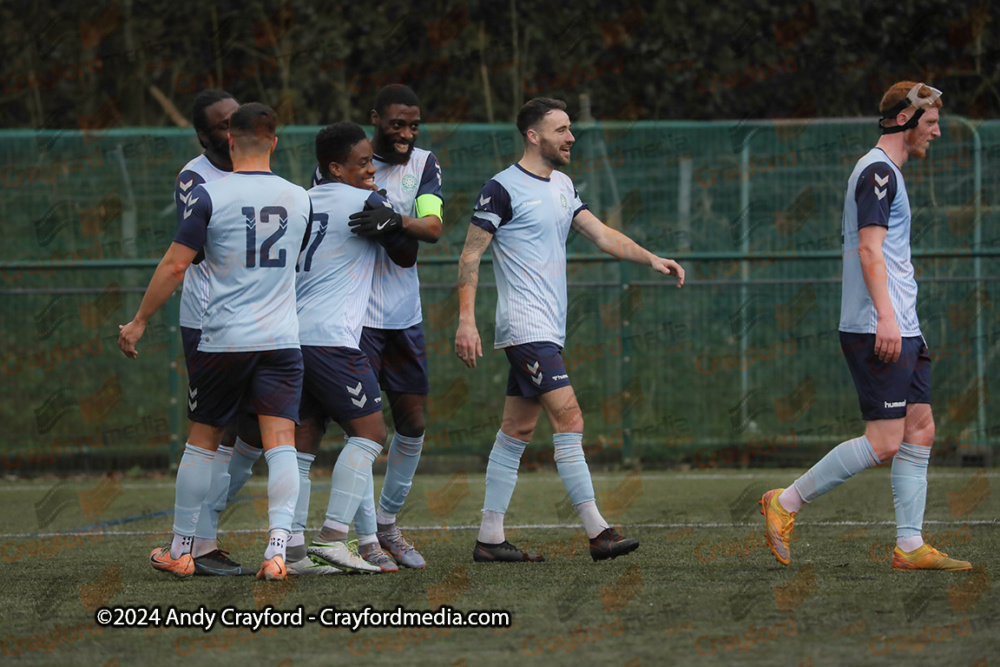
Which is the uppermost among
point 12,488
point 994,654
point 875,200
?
point 875,200

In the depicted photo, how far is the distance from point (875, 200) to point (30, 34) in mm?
12896

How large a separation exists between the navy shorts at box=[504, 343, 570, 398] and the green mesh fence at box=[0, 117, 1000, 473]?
207 inches

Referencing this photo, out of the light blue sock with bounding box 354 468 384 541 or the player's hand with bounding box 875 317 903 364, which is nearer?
the player's hand with bounding box 875 317 903 364

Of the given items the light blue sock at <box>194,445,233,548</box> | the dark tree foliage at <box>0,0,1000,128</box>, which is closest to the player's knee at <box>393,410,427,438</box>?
the light blue sock at <box>194,445,233,548</box>

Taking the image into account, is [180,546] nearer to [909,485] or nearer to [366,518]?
[366,518]

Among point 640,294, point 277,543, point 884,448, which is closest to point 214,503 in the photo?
point 277,543

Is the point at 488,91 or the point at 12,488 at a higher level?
the point at 488,91

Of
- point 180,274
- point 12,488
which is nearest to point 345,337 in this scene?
point 180,274

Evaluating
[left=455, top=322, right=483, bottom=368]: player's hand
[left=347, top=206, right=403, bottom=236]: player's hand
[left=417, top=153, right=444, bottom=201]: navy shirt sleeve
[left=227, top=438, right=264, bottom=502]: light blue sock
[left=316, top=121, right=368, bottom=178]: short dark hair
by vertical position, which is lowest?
[left=227, top=438, right=264, bottom=502]: light blue sock

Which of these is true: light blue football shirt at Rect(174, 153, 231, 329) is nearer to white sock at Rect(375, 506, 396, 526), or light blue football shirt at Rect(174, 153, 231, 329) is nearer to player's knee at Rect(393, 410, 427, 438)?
player's knee at Rect(393, 410, 427, 438)

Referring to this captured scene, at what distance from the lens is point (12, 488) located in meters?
10.8

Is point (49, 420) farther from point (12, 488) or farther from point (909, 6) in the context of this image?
point (909, 6)

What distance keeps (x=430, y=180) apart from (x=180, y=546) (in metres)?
2.05

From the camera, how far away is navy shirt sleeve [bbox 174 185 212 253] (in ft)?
18.3
